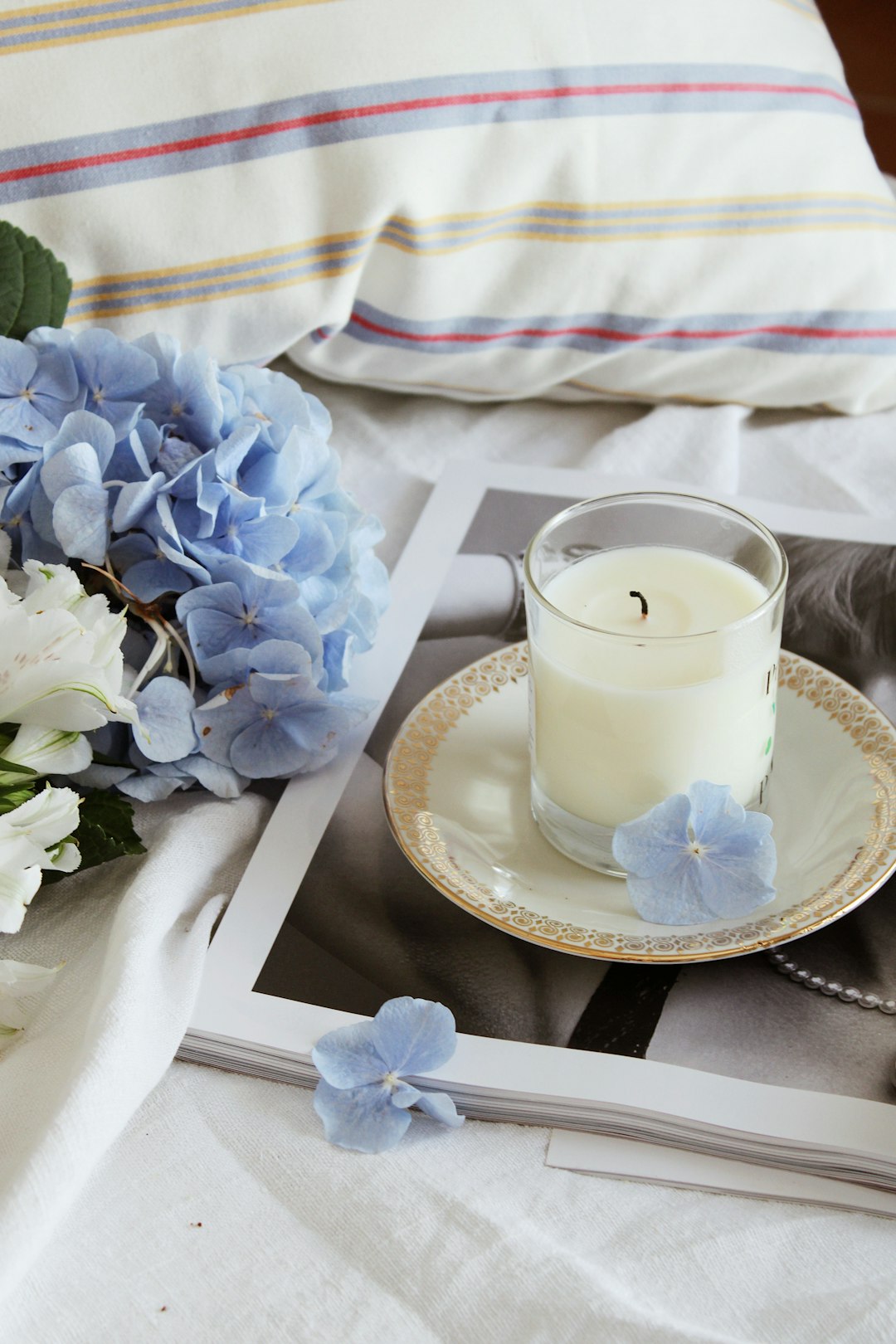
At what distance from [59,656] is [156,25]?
37cm

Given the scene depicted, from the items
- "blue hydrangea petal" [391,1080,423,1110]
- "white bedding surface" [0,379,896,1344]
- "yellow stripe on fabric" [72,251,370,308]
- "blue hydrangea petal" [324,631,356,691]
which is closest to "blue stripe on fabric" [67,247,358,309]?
"yellow stripe on fabric" [72,251,370,308]

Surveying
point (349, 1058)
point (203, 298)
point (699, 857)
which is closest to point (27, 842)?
point (349, 1058)

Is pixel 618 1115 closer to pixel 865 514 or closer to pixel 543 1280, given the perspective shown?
pixel 543 1280

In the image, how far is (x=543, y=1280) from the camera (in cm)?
35

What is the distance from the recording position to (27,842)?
39cm

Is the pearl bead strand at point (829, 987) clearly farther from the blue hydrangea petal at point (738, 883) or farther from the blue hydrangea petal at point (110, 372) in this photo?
the blue hydrangea petal at point (110, 372)

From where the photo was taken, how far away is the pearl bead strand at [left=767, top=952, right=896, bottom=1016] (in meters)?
0.43

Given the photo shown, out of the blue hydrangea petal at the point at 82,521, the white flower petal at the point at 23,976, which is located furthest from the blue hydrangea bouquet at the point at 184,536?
the white flower petal at the point at 23,976

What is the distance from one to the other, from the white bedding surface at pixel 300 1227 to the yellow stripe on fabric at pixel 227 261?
321 millimetres

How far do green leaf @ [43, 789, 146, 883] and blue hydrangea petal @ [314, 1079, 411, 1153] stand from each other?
0.13 meters

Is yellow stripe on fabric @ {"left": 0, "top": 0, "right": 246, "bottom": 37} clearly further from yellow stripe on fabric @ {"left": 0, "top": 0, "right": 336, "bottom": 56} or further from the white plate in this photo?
the white plate

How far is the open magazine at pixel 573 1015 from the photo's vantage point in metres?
0.39

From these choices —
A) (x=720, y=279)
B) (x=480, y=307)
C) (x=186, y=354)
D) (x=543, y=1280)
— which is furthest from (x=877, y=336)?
(x=543, y=1280)

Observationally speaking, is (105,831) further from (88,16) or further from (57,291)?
(88,16)
